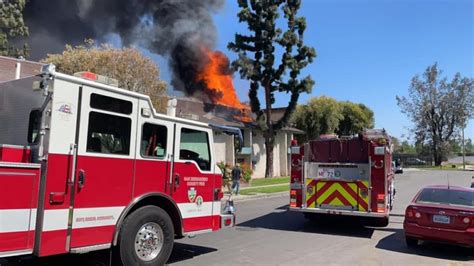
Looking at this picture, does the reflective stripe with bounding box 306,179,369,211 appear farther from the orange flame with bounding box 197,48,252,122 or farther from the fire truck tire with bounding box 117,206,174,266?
the orange flame with bounding box 197,48,252,122

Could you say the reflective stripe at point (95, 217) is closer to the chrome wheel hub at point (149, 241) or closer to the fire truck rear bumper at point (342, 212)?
the chrome wheel hub at point (149, 241)

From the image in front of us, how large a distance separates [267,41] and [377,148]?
26067mm

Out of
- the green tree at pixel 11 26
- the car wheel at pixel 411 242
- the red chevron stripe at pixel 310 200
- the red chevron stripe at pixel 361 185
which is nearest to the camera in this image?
the car wheel at pixel 411 242

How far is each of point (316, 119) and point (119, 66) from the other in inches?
1139

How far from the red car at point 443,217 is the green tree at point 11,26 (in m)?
42.3

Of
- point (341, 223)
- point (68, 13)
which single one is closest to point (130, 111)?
point (341, 223)

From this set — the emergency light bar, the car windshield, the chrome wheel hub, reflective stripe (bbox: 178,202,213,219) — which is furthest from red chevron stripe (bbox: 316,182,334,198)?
the emergency light bar

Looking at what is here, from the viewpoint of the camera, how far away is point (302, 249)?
8.82 metres

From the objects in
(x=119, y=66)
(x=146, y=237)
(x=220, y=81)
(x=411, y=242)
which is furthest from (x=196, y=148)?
(x=220, y=81)

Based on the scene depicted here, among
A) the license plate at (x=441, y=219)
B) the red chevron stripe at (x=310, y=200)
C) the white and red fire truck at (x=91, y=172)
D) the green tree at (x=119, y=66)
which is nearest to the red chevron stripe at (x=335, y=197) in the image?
the red chevron stripe at (x=310, y=200)

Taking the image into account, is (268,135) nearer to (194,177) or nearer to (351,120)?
(351,120)

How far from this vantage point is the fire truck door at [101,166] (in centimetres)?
556

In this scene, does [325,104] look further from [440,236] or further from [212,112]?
[440,236]

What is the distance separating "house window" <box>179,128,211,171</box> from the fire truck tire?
1098 millimetres
